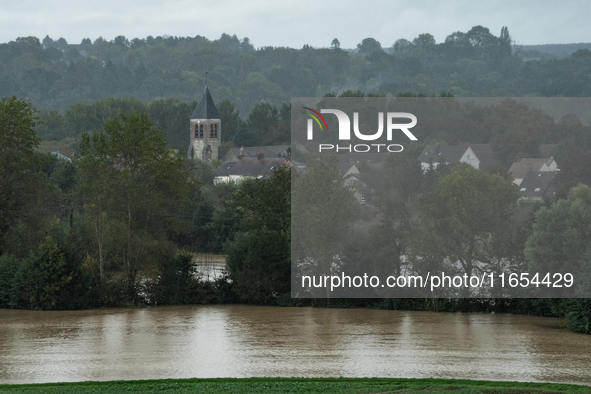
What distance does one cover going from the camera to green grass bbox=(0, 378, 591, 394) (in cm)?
1245

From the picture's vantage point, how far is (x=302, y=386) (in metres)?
12.8

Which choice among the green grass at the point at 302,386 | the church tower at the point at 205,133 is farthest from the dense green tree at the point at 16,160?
the church tower at the point at 205,133

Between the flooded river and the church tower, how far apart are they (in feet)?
220

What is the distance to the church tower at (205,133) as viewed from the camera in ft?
300

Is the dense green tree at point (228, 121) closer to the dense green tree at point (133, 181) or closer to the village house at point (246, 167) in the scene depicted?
the village house at point (246, 167)

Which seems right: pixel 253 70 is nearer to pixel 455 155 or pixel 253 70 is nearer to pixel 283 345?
pixel 455 155

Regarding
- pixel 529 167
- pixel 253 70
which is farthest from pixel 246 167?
pixel 253 70

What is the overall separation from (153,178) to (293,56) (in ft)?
499

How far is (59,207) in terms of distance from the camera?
4009cm

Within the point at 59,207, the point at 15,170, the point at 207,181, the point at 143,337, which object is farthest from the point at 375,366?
the point at 207,181

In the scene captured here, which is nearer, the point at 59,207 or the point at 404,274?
the point at 404,274

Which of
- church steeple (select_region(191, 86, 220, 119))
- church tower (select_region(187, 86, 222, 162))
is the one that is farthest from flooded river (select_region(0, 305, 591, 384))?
church steeple (select_region(191, 86, 220, 119))

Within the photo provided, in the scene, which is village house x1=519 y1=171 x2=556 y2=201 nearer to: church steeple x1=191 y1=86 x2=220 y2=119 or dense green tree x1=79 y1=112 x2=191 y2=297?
dense green tree x1=79 y1=112 x2=191 y2=297

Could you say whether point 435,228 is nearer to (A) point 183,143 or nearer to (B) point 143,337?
(B) point 143,337
